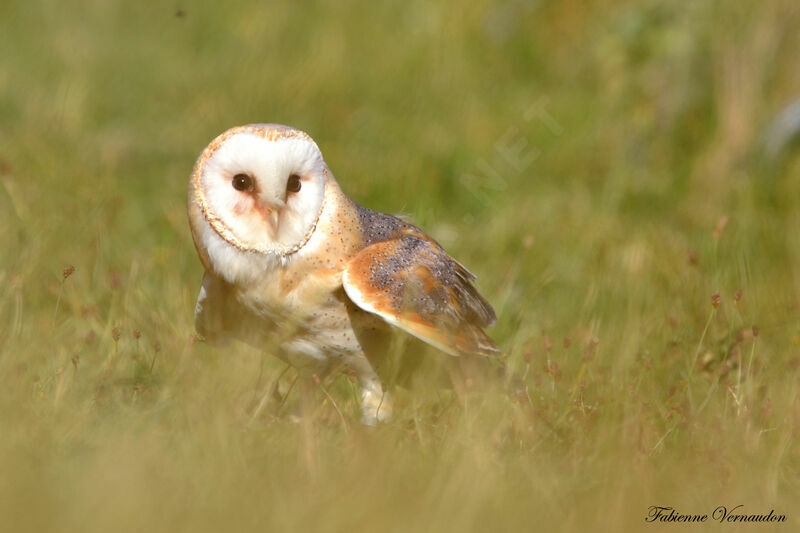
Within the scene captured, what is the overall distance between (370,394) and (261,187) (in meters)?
0.89

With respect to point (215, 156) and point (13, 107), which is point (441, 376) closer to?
point (215, 156)

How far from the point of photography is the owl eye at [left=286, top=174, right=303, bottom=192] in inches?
132

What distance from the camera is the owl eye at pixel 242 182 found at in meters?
3.29

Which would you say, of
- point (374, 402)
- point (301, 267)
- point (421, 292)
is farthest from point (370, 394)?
point (301, 267)

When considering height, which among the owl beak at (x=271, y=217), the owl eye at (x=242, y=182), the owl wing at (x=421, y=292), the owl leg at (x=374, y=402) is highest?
the owl eye at (x=242, y=182)

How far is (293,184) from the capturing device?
11.1 feet

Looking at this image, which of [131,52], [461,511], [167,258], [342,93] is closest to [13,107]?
[131,52]

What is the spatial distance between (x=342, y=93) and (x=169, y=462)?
518cm

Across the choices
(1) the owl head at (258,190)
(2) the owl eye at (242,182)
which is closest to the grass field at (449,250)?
(1) the owl head at (258,190)

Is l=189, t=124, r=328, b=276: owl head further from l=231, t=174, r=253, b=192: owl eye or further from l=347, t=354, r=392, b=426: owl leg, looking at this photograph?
l=347, t=354, r=392, b=426: owl leg

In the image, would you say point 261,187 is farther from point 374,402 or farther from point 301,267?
point 374,402

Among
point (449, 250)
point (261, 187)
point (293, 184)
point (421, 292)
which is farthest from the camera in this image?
point (449, 250)

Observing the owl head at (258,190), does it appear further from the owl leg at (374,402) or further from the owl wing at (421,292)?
the owl leg at (374,402)

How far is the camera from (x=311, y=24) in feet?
28.0
